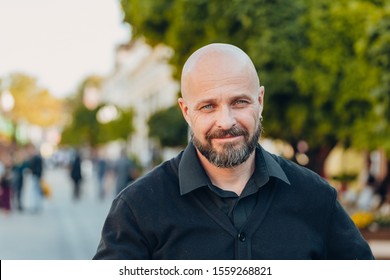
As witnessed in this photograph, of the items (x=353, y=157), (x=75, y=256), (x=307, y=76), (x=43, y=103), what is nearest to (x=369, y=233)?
(x=75, y=256)

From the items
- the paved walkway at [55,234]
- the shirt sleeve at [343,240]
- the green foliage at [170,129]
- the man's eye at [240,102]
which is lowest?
the paved walkway at [55,234]

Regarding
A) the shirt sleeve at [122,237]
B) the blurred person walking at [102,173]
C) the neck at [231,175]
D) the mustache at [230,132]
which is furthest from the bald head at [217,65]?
the blurred person walking at [102,173]

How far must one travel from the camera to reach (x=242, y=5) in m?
15.8

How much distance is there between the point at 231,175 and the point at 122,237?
0.34 m

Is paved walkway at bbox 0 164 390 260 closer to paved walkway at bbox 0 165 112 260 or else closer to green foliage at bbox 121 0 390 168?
paved walkway at bbox 0 165 112 260

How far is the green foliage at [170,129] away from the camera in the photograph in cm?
2198

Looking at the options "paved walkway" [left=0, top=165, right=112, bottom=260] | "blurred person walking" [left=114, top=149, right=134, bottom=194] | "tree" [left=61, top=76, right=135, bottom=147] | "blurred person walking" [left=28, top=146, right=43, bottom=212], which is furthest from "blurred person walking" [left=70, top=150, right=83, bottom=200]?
"tree" [left=61, top=76, right=135, bottom=147]

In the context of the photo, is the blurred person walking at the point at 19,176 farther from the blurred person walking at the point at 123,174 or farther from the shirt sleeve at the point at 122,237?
the shirt sleeve at the point at 122,237

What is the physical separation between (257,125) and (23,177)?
57.0 feet

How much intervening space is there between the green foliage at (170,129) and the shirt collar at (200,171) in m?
19.1

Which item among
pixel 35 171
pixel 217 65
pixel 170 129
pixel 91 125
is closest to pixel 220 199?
pixel 217 65

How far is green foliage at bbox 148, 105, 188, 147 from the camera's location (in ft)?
72.1

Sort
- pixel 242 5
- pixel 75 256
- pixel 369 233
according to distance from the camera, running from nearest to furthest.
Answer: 1. pixel 369 233
2. pixel 75 256
3. pixel 242 5
